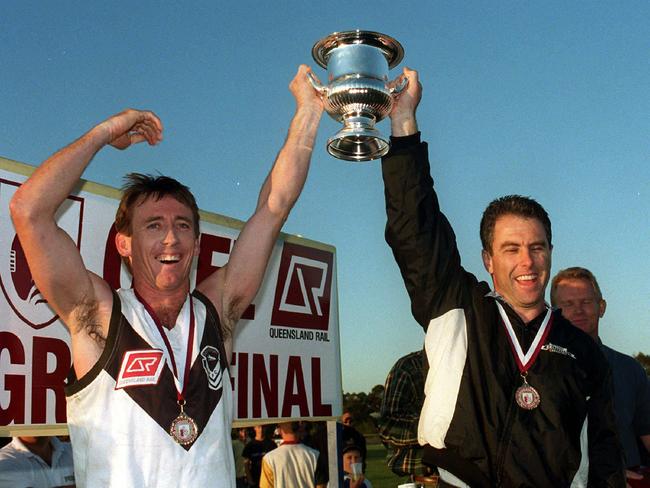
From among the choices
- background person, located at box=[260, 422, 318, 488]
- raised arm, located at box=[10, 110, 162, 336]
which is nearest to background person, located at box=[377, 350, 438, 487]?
raised arm, located at box=[10, 110, 162, 336]

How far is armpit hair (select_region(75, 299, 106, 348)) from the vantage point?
3332mm

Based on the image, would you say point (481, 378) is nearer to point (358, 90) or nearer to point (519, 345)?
point (519, 345)

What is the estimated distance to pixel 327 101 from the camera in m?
3.87

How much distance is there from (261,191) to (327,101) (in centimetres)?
70

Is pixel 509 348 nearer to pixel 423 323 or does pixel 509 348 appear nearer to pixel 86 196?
pixel 423 323

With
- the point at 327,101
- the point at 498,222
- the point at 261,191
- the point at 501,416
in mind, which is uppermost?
the point at 327,101

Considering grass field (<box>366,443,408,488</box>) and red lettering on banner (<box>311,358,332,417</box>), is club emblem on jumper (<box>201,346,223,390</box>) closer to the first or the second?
red lettering on banner (<box>311,358,332,417</box>)

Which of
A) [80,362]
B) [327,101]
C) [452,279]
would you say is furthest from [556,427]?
[80,362]

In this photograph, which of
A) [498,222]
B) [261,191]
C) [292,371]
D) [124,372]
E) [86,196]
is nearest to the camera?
[124,372]

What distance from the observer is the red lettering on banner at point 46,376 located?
4227 mm

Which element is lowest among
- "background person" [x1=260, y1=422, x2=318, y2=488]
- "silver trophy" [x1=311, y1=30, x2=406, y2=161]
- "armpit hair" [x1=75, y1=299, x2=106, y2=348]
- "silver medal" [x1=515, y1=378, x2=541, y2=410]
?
"background person" [x1=260, y1=422, x2=318, y2=488]

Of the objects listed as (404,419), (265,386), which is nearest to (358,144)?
(404,419)

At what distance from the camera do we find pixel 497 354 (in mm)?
3580

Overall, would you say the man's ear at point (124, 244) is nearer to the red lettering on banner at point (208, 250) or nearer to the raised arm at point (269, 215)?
the raised arm at point (269, 215)
